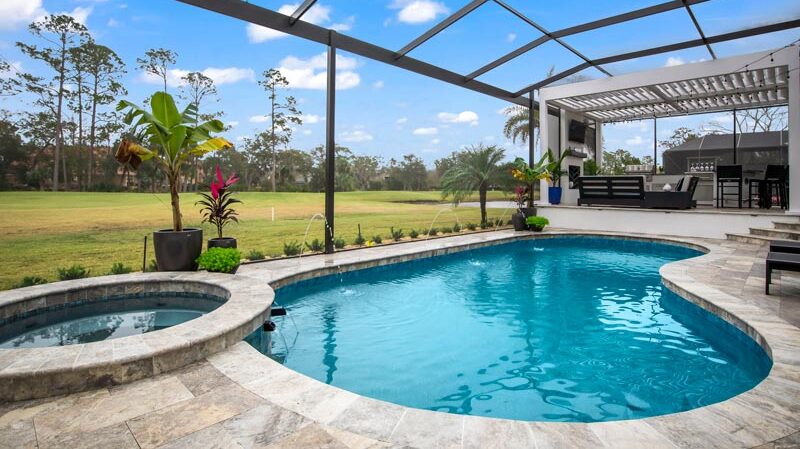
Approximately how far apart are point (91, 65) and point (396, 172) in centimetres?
773

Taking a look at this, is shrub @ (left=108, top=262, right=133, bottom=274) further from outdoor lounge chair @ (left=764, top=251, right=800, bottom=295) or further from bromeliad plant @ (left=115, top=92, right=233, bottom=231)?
outdoor lounge chair @ (left=764, top=251, right=800, bottom=295)

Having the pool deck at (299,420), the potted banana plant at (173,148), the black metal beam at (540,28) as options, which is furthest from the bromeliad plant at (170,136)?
the black metal beam at (540,28)

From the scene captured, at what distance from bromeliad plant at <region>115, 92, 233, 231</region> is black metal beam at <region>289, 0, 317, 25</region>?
2.22 m

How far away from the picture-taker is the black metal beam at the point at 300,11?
21.1 ft

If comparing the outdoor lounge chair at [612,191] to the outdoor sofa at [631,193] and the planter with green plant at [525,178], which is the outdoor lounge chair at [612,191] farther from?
the planter with green plant at [525,178]

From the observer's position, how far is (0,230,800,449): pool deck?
207cm

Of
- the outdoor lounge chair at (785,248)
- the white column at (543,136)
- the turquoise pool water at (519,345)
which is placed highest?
the white column at (543,136)

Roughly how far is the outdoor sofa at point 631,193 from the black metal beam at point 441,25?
7.40 m

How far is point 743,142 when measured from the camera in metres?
16.2

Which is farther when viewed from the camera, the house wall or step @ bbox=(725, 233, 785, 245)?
the house wall

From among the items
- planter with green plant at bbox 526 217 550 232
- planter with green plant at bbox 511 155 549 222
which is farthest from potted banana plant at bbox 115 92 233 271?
planter with green plant at bbox 511 155 549 222

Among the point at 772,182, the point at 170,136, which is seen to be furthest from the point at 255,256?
the point at 772,182

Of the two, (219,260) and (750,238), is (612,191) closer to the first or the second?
(750,238)

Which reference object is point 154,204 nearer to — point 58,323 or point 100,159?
point 100,159
